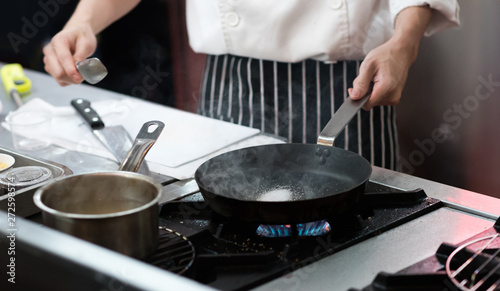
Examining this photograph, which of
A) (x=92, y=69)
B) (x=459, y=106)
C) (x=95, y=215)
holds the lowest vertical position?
(x=459, y=106)

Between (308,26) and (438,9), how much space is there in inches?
13.6

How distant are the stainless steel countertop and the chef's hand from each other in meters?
0.18

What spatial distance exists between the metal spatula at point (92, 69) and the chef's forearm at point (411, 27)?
0.70m

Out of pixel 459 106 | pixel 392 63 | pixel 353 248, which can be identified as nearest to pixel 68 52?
pixel 392 63

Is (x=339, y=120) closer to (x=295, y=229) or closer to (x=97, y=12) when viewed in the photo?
(x=295, y=229)

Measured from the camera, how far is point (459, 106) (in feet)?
7.45

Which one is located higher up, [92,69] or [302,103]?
[92,69]

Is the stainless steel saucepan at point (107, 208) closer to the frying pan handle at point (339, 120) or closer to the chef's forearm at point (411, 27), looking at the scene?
the frying pan handle at point (339, 120)

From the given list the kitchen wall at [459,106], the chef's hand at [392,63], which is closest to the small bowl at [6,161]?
the chef's hand at [392,63]

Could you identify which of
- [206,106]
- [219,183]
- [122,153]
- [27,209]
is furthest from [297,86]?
[27,209]

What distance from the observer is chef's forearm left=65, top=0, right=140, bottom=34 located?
1.75 meters

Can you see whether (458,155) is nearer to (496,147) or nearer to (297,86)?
(496,147)

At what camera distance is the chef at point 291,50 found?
1.58m

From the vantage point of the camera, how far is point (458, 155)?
232 centimetres
